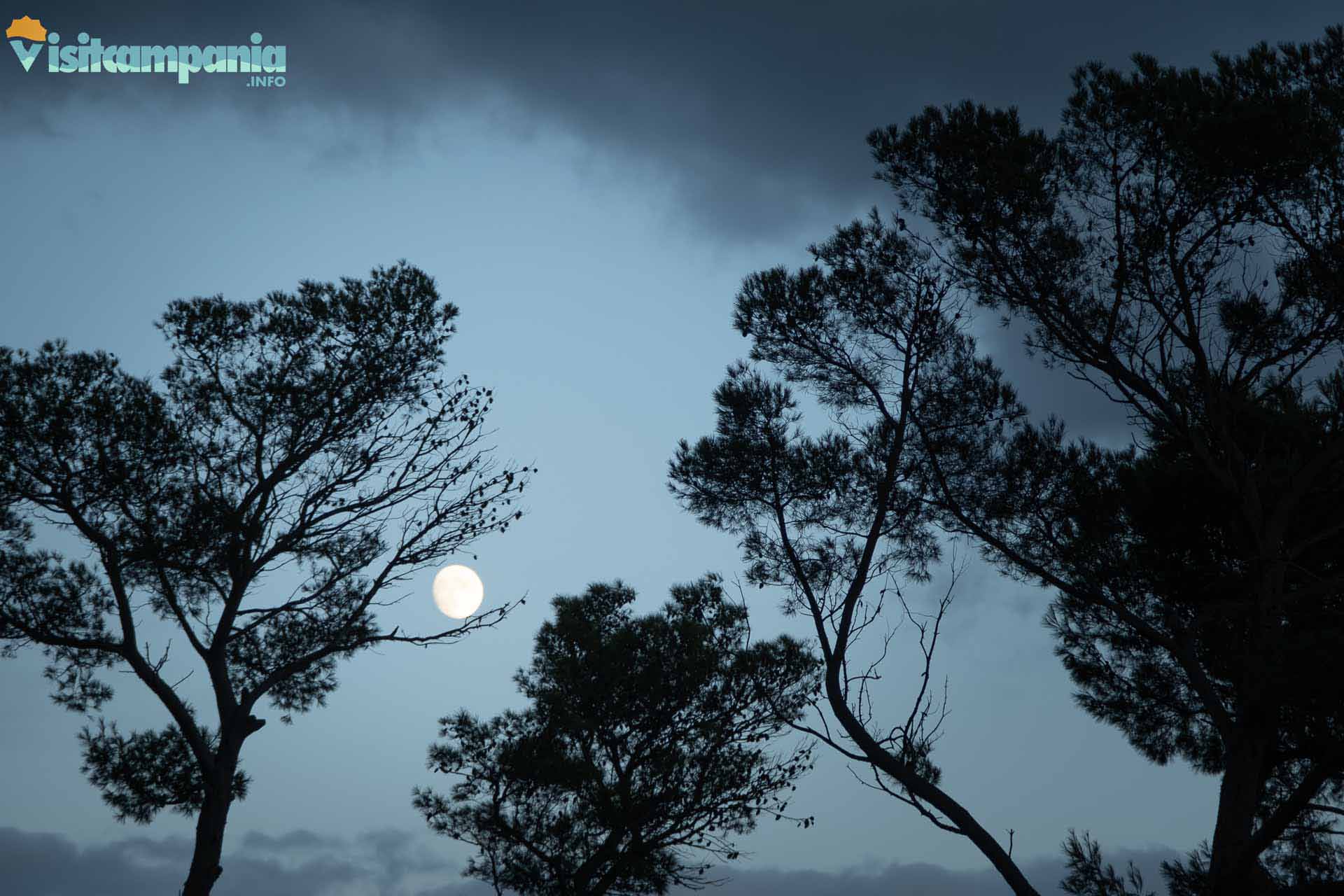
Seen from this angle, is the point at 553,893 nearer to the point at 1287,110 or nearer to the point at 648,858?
the point at 648,858

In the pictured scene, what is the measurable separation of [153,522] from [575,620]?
693 centimetres

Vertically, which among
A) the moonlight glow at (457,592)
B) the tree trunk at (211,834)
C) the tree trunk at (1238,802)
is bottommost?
the tree trunk at (1238,802)

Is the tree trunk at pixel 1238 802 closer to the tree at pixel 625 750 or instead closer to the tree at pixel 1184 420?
the tree at pixel 1184 420

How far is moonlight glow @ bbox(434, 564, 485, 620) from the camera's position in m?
12.5

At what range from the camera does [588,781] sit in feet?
47.9

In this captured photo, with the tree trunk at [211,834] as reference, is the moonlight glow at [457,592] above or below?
above

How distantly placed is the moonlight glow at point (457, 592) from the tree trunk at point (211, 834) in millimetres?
3133

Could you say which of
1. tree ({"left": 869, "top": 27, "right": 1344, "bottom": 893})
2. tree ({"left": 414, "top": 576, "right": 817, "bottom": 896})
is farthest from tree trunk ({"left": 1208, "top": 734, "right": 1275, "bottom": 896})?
tree ({"left": 414, "top": 576, "right": 817, "bottom": 896})

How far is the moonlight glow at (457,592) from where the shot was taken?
494 inches

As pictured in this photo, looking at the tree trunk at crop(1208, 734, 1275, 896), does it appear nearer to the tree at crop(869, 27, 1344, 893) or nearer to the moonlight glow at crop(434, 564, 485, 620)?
the tree at crop(869, 27, 1344, 893)

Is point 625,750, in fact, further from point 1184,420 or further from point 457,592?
point 1184,420

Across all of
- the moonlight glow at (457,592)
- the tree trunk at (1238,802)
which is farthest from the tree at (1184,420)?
the moonlight glow at (457,592)

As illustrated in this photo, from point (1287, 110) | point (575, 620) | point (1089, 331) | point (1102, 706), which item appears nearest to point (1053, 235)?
point (1089, 331)

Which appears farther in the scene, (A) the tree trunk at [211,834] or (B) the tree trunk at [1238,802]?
(A) the tree trunk at [211,834]
